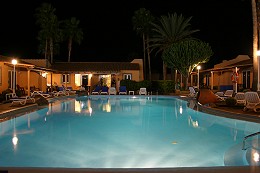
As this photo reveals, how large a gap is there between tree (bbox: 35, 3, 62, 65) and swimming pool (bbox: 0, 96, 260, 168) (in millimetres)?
28917

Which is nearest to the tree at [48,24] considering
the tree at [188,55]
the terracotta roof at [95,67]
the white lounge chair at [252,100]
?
the terracotta roof at [95,67]

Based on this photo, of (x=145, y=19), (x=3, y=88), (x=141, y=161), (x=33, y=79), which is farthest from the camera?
(x=145, y=19)

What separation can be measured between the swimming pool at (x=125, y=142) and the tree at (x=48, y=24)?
28917 mm

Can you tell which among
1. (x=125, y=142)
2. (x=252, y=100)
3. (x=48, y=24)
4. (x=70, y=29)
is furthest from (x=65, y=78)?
(x=125, y=142)

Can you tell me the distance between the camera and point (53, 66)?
37.6 meters

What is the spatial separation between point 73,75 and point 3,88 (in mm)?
14103

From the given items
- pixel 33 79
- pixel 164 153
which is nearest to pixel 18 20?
pixel 33 79

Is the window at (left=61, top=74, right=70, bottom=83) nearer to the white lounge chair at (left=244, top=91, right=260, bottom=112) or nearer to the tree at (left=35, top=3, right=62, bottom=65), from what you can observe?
the tree at (left=35, top=3, right=62, bottom=65)

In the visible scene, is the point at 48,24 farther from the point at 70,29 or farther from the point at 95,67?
the point at 95,67

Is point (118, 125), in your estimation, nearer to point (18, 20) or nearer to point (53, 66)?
point (53, 66)

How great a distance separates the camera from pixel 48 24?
39781mm

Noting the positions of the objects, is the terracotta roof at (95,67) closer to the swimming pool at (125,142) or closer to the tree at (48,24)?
the tree at (48,24)

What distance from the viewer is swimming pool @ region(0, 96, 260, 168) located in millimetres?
6562

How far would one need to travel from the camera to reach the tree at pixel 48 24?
129ft
